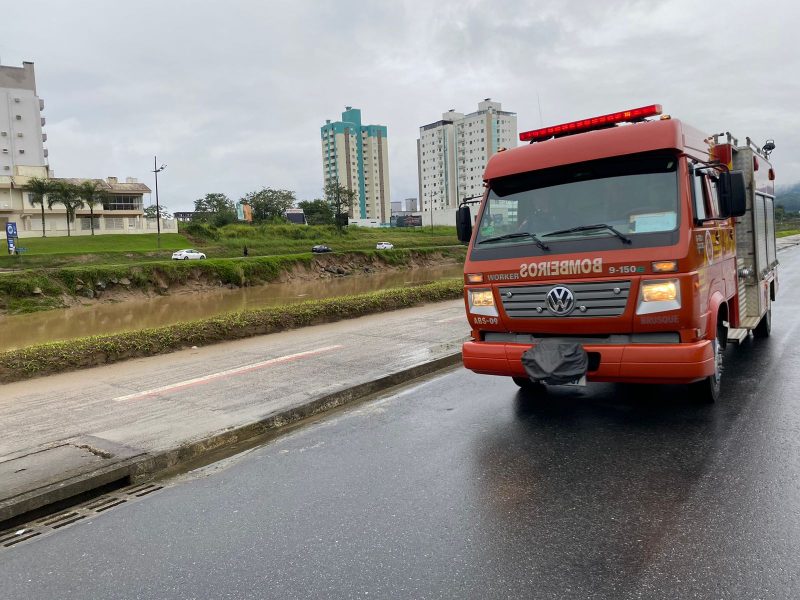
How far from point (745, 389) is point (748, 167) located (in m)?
2.76

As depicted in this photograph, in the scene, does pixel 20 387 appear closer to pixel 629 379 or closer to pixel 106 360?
pixel 106 360

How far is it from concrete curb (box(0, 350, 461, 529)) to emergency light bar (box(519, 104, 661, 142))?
3321mm

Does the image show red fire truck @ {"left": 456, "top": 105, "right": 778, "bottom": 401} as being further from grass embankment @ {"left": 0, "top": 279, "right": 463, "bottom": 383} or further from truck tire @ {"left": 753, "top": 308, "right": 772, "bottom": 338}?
grass embankment @ {"left": 0, "top": 279, "right": 463, "bottom": 383}

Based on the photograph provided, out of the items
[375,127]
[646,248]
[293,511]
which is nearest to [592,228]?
[646,248]

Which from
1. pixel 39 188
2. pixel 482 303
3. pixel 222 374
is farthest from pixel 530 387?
pixel 39 188

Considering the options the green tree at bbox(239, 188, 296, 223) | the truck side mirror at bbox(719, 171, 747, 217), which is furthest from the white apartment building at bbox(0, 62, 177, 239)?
the truck side mirror at bbox(719, 171, 747, 217)

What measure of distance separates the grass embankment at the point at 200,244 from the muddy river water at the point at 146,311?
42.6 feet

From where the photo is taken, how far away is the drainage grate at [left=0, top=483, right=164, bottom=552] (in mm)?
4102

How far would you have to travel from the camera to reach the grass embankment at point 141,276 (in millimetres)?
28125

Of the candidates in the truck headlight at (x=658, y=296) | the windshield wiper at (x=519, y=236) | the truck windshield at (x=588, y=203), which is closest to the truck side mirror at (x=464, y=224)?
the truck windshield at (x=588, y=203)

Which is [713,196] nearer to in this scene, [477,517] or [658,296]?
[658,296]

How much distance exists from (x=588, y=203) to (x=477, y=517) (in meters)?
2.94

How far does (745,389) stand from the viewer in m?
6.37

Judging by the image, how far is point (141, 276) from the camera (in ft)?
110
